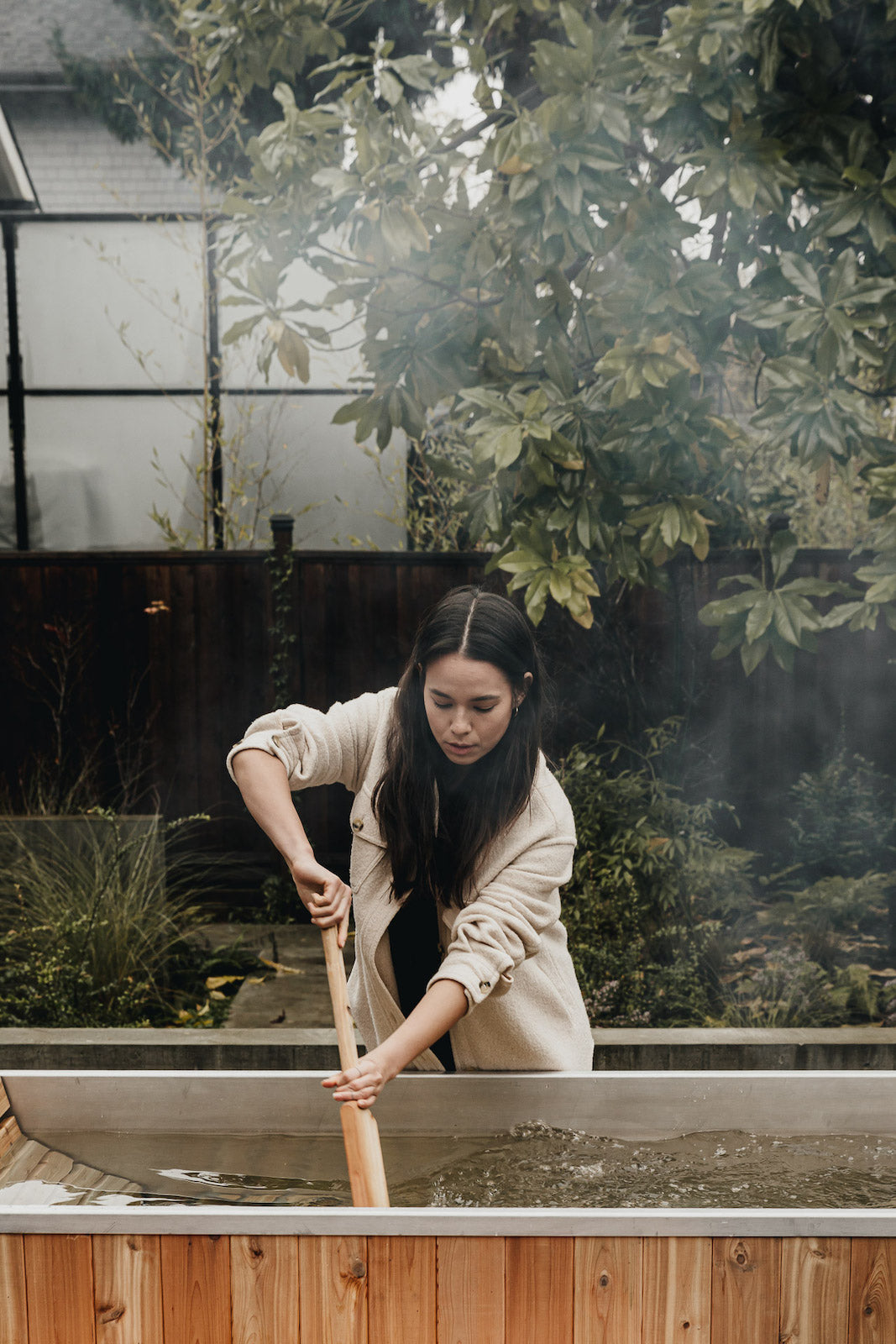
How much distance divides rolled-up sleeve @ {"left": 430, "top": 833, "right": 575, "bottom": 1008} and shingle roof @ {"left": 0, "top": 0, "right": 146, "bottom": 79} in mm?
6099

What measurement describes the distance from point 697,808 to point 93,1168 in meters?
2.67

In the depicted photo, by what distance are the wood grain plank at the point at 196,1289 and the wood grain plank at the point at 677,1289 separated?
0.54 metres

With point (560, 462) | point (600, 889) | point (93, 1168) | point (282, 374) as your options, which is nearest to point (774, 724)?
point (600, 889)

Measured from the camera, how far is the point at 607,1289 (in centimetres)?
147

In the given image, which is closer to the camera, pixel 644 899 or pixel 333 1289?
pixel 333 1289

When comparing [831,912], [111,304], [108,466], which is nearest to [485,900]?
[831,912]

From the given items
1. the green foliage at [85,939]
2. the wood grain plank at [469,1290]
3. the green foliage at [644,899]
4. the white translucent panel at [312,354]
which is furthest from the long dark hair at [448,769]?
the white translucent panel at [312,354]

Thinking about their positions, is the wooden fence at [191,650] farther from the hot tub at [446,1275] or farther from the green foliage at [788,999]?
the hot tub at [446,1275]

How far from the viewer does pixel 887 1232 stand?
4.81 ft

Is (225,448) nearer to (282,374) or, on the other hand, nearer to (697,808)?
(282,374)

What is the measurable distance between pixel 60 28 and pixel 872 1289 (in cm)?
738

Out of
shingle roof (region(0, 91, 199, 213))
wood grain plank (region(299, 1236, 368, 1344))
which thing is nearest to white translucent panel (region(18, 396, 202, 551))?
shingle roof (region(0, 91, 199, 213))

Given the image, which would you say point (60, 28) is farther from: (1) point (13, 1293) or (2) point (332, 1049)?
(1) point (13, 1293)

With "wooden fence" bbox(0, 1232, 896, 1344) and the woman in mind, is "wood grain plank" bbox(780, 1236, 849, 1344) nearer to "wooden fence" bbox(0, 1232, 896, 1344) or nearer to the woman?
"wooden fence" bbox(0, 1232, 896, 1344)
